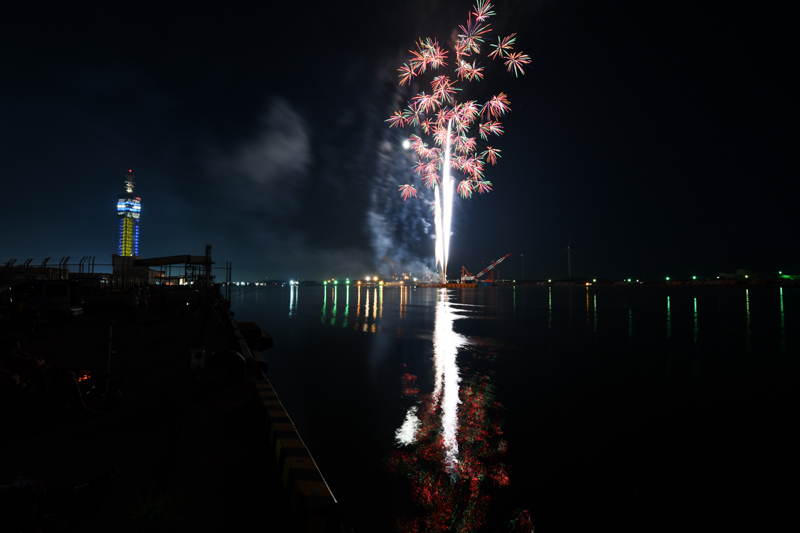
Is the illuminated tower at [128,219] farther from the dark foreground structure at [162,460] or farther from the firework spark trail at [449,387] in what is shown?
the dark foreground structure at [162,460]

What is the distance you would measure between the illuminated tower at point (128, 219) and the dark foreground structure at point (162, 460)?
6209 inches

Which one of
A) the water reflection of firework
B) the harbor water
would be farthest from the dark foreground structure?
the water reflection of firework

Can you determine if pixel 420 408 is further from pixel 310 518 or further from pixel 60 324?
pixel 60 324

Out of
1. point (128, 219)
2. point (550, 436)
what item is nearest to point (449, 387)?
point (550, 436)

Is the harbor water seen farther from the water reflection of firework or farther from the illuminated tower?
the illuminated tower

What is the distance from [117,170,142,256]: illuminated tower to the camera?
425 feet

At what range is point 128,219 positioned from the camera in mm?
130750

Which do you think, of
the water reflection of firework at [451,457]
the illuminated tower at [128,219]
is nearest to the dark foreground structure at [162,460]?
the water reflection of firework at [451,457]

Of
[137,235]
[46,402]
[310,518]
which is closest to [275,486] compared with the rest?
[310,518]

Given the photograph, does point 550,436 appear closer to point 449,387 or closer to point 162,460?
point 449,387

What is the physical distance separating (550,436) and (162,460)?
21.3 feet

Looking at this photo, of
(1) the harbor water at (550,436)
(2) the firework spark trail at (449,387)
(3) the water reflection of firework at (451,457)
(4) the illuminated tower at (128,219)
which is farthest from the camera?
(4) the illuminated tower at (128,219)

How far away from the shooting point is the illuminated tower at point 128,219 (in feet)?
425

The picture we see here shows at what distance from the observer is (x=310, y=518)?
9.00 ft
